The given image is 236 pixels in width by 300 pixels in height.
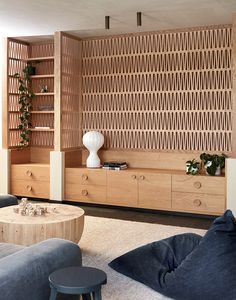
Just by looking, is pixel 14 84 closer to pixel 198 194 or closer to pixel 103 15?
pixel 103 15

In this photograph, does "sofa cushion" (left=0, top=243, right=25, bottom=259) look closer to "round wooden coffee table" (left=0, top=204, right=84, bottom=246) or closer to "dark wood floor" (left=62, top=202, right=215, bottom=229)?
"round wooden coffee table" (left=0, top=204, right=84, bottom=246)

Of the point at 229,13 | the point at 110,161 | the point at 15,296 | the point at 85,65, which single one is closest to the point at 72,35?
the point at 85,65

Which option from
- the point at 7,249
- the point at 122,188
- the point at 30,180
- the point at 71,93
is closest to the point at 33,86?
the point at 71,93

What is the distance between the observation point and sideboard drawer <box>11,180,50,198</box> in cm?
654

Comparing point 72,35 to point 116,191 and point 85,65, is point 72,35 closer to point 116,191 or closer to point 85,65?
point 85,65

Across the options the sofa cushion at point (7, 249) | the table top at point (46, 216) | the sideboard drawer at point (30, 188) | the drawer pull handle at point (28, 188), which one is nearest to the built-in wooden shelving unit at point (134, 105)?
the sideboard drawer at point (30, 188)

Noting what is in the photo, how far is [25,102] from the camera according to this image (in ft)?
23.1

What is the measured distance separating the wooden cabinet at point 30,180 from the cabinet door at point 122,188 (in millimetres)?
1063

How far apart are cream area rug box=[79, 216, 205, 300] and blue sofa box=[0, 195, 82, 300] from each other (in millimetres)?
645

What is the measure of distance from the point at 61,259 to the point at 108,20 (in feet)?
12.3

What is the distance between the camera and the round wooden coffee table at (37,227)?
11.4 ft

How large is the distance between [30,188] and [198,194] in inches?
105

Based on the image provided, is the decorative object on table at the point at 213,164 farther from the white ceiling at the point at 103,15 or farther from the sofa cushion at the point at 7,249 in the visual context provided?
the sofa cushion at the point at 7,249

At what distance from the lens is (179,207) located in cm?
563
